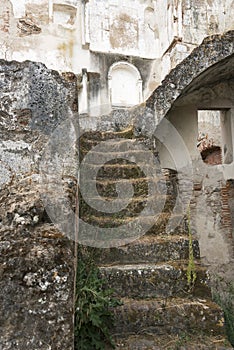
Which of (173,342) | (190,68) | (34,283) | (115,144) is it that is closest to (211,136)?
(190,68)

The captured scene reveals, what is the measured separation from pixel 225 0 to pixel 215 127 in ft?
18.5

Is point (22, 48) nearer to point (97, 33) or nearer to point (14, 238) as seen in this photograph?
point (97, 33)

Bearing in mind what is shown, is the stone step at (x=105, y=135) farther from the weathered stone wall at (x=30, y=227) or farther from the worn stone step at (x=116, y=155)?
the weathered stone wall at (x=30, y=227)

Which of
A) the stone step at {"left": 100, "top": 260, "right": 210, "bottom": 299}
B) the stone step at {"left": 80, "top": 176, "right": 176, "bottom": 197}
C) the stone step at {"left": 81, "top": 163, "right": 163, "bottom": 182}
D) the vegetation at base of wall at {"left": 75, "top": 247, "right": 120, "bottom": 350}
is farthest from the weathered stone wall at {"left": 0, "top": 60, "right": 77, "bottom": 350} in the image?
the stone step at {"left": 81, "top": 163, "right": 163, "bottom": 182}

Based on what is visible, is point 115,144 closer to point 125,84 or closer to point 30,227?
point 30,227

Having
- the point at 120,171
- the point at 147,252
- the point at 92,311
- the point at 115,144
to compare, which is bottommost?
the point at 92,311

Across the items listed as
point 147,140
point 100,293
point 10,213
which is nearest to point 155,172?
point 147,140

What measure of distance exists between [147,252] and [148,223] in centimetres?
37

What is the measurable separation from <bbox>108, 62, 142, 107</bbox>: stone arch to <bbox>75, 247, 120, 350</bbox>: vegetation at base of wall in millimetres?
11860

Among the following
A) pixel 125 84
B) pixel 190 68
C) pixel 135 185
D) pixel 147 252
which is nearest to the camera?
pixel 147 252

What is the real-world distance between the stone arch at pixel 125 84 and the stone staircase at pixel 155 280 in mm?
10609

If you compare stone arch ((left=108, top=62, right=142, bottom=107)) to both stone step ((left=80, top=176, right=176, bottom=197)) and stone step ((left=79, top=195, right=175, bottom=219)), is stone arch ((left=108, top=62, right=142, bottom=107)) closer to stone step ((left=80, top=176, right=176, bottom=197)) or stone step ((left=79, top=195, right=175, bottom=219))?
stone step ((left=80, top=176, right=176, bottom=197))

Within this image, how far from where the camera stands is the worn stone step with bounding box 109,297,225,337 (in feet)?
8.94

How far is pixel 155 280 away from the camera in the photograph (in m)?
3.03
